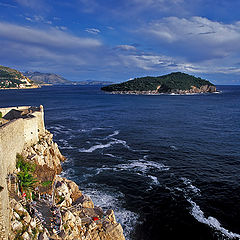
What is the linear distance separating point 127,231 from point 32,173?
1216 cm

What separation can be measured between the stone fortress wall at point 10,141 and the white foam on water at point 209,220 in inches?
775

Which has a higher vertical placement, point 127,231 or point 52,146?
point 52,146

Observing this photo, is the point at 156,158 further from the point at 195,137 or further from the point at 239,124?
the point at 239,124

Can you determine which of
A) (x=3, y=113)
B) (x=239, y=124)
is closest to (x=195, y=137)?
(x=239, y=124)

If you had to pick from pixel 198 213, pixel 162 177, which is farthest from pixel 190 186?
pixel 198 213

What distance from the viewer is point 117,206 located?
25391 millimetres

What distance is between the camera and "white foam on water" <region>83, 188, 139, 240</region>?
22288 mm

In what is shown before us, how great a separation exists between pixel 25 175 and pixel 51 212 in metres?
5.05

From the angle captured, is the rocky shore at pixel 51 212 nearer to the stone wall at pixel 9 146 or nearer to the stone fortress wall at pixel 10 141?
the stone wall at pixel 9 146

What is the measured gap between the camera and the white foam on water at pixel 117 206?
2229cm

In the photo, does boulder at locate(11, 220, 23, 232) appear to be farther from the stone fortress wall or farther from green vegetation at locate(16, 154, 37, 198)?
green vegetation at locate(16, 154, 37, 198)

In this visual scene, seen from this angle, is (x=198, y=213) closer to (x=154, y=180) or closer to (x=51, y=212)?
(x=154, y=180)

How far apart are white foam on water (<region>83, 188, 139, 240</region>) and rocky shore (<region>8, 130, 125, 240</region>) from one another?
2.44 m

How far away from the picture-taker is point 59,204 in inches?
806
